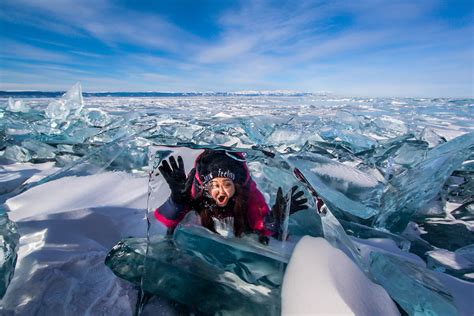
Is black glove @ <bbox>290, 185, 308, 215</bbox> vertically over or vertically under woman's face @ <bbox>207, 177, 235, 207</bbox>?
under

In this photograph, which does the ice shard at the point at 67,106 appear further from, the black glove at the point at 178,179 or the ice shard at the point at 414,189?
the ice shard at the point at 414,189

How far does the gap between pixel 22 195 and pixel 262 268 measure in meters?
2.24

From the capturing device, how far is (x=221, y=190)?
1.34 metres

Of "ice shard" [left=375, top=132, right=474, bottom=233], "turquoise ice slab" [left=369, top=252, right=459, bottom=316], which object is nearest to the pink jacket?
"turquoise ice slab" [left=369, top=252, right=459, bottom=316]

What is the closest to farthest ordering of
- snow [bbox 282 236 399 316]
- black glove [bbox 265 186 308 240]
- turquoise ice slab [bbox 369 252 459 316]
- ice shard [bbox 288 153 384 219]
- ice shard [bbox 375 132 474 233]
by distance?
snow [bbox 282 236 399 316] < turquoise ice slab [bbox 369 252 459 316] < black glove [bbox 265 186 308 240] < ice shard [bbox 375 132 474 233] < ice shard [bbox 288 153 384 219]

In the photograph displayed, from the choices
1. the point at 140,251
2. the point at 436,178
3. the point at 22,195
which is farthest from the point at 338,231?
the point at 22,195

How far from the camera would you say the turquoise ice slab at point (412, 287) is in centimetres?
90

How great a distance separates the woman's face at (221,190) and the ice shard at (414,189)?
1443mm

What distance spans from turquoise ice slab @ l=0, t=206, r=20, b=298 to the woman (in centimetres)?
59

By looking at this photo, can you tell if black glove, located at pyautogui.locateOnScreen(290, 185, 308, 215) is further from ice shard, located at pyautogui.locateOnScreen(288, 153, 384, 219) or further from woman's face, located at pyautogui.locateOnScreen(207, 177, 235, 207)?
ice shard, located at pyautogui.locateOnScreen(288, 153, 384, 219)

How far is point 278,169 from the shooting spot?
1434 mm

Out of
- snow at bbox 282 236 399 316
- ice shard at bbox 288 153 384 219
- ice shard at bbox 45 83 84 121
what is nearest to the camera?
snow at bbox 282 236 399 316

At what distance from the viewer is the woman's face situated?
1339 millimetres

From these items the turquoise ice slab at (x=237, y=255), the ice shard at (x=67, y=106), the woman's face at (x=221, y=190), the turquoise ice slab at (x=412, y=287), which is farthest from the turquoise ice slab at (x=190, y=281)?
the ice shard at (x=67, y=106)
